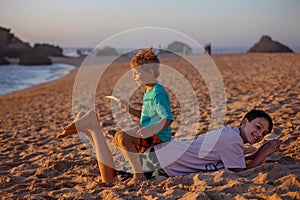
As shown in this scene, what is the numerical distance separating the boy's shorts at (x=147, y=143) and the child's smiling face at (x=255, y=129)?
2.54ft

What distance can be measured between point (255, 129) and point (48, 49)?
5451 centimetres

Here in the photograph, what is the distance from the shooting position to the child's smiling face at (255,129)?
9.66 feet

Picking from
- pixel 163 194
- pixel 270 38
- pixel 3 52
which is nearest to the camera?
pixel 163 194

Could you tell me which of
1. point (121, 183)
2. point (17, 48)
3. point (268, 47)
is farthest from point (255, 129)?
point (17, 48)

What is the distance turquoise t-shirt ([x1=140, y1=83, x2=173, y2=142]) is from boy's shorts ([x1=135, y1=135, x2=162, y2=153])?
4 cm

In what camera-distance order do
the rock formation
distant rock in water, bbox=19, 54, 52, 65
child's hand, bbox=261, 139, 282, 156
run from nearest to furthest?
child's hand, bbox=261, 139, 282, 156
distant rock in water, bbox=19, 54, 52, 65
the rock formation

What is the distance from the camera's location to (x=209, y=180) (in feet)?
8.91

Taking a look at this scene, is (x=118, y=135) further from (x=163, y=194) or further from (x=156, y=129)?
(x=163, y=194)

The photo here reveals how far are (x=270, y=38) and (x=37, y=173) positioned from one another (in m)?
39.2

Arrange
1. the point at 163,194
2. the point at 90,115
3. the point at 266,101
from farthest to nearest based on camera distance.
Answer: the point at 266,101
the point at 90,115
the point at 163,194

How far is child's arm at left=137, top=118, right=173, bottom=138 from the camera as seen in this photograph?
2939 mm

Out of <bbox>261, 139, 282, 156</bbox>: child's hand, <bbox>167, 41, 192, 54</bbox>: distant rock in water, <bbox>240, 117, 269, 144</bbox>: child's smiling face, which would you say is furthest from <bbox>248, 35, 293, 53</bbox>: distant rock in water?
<bbox>240, 117, 269, 144</bbox>: child's smiling face

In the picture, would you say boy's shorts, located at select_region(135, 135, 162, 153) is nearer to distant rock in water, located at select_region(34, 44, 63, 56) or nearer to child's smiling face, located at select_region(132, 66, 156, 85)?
child's smiling face, located at select_region(132, 66, 156, 85)

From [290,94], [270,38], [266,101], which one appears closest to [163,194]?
[266,101]
